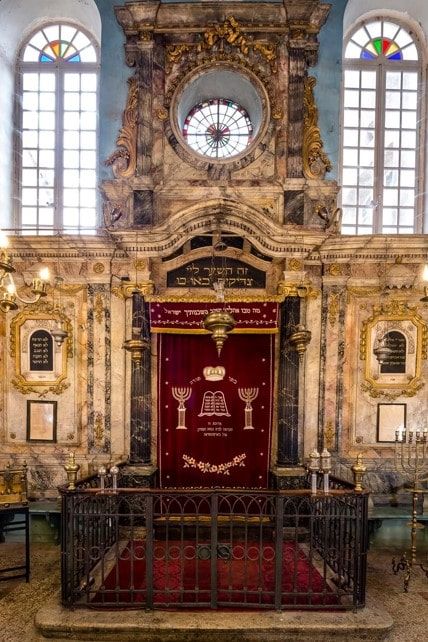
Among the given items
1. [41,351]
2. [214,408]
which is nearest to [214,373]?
[214,408]

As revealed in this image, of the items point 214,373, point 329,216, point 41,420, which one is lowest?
point 41,420

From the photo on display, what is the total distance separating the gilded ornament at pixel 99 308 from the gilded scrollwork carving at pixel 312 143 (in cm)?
337

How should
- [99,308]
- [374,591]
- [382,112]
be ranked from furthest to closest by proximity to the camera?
[382,112]
[99,308]
[374,591]

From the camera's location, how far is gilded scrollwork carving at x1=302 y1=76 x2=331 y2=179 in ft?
21.6

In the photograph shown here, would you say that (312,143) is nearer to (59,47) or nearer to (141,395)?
(141,395)

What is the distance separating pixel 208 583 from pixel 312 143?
558 centimetres

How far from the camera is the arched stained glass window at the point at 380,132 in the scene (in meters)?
7.36

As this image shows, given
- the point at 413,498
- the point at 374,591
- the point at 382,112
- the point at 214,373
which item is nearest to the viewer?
the point at 374,591

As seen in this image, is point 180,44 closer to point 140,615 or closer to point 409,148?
point 409,148

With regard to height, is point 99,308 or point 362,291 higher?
point 362,291

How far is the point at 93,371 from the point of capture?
6785 mm

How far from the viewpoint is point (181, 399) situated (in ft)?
21.2

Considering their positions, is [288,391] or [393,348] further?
[393,348]

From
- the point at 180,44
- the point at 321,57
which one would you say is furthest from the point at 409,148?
the point at 180,44
